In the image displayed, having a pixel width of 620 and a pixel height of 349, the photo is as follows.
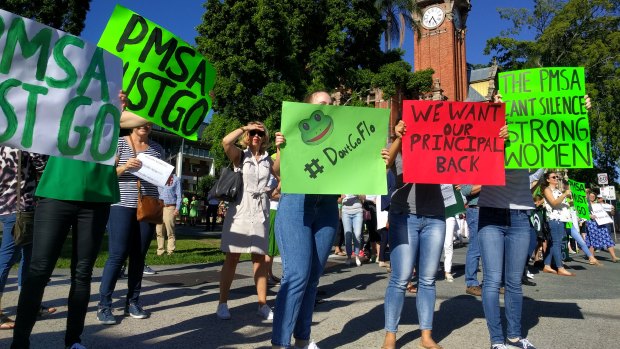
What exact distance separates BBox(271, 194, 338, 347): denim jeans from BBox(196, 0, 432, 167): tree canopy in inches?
740

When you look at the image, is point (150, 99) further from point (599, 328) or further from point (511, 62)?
point (511, 62)

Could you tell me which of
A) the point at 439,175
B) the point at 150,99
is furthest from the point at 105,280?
the point at 439,175

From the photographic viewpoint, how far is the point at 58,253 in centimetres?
323

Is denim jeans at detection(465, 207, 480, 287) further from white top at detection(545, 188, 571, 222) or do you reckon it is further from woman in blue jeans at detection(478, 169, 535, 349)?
white top at detection(545, 188, 571, 222)

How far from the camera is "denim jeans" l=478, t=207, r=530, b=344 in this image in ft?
13.1

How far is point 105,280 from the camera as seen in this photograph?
4520mm

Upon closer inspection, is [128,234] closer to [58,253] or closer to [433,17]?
[58,253]

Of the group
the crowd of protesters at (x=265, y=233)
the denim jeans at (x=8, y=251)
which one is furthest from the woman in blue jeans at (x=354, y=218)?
the denim jeans at (x=8, y=251)

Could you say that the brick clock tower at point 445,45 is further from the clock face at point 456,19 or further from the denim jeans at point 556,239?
the denim jeans at point 556,239

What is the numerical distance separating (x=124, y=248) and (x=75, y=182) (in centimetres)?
156

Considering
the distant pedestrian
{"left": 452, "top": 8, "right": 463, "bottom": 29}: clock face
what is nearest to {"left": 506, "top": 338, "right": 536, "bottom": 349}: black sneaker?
the distant pedestrian

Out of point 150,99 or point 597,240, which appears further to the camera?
point 597,240

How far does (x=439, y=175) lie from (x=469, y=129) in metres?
0.52

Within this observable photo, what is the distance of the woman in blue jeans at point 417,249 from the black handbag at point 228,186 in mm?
1754
